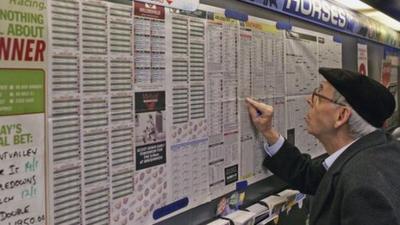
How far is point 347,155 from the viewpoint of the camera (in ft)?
4.71

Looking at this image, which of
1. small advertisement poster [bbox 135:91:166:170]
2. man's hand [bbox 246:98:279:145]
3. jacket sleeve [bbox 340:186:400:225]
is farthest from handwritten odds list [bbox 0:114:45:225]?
man's hand [bbox 246:98:279:145]

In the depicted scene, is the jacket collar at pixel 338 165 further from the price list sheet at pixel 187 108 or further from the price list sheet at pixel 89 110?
the price list sheet at pixel 89 110

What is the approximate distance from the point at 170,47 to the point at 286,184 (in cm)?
108

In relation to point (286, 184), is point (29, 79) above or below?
above

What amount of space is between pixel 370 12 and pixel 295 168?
4.86ft

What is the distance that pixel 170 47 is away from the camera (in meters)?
1.31

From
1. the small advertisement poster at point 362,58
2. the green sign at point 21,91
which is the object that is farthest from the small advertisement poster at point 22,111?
the small advertisement poster at point 362,58

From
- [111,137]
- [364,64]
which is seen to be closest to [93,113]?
[111,137]

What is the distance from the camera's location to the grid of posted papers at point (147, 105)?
1.02m

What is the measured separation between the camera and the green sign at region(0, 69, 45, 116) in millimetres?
883

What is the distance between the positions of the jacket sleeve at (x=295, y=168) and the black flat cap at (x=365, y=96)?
1.35ft

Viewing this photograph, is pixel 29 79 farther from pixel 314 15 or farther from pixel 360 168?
pixel 314 15

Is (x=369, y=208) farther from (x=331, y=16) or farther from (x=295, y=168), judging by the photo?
(x=331, y=16)

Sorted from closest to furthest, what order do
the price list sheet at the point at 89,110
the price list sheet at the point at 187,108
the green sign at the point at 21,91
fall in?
1. the green sign at the point at 21,91
2. the price list sheet at the point at 89,110
3. the price list sheet at the point at 187,108
